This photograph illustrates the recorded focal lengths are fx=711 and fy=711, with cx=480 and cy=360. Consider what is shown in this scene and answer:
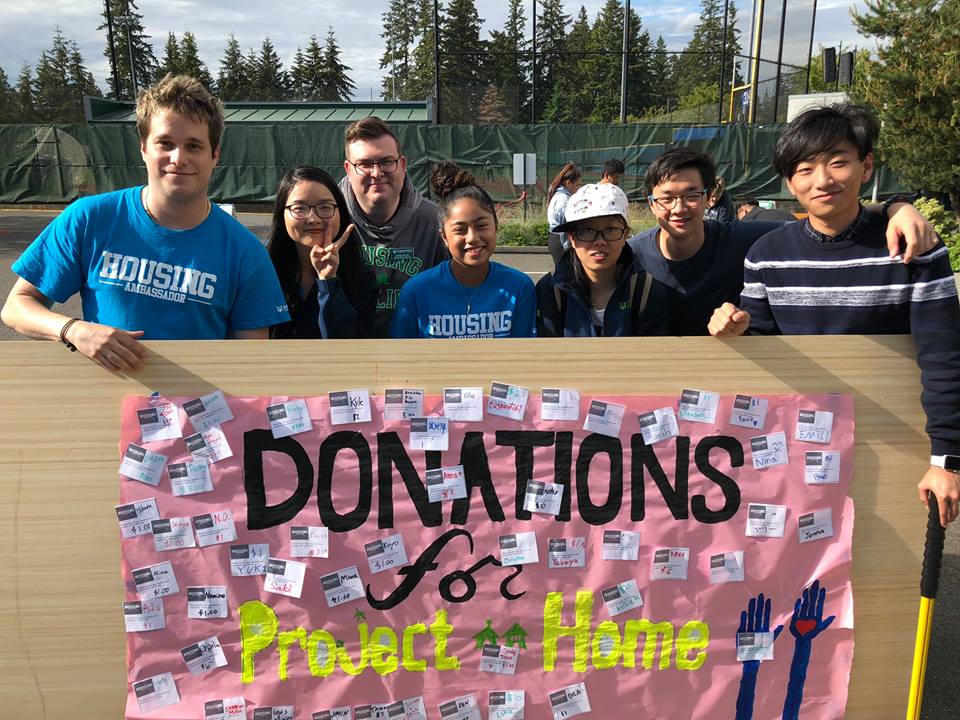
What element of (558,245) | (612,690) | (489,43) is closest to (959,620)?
(612,690)

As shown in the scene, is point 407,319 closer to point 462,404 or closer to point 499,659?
point 462,404

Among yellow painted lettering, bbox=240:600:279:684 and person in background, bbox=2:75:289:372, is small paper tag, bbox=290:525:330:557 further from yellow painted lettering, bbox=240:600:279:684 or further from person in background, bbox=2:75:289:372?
person in background, bbox=2:75:289:372

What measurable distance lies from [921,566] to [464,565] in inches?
54.1

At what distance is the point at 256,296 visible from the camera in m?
2.15

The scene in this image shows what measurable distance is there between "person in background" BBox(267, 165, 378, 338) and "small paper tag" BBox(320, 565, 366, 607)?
0.81 meters

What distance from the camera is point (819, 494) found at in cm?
209

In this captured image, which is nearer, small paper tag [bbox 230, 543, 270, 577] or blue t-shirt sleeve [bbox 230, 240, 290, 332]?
small paper tag [bbox 230, 543, 270, 577]

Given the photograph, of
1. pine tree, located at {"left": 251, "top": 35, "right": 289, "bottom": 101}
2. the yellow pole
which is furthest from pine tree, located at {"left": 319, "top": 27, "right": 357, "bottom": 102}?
the yellow pole

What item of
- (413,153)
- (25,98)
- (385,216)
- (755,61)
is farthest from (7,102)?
(385,216)

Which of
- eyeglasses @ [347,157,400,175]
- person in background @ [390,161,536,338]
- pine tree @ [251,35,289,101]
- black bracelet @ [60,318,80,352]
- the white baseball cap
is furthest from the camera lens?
pine tree @ [251,35,289,101]

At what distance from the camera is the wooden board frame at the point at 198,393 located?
1.98 m

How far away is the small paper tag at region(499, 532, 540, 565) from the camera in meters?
2.05

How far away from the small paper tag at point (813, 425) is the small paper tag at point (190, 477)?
170 centimetres

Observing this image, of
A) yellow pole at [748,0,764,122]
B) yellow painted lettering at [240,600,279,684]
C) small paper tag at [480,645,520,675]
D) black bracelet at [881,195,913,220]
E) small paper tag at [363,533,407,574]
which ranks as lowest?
small paper tag at [480,645,520,675]
